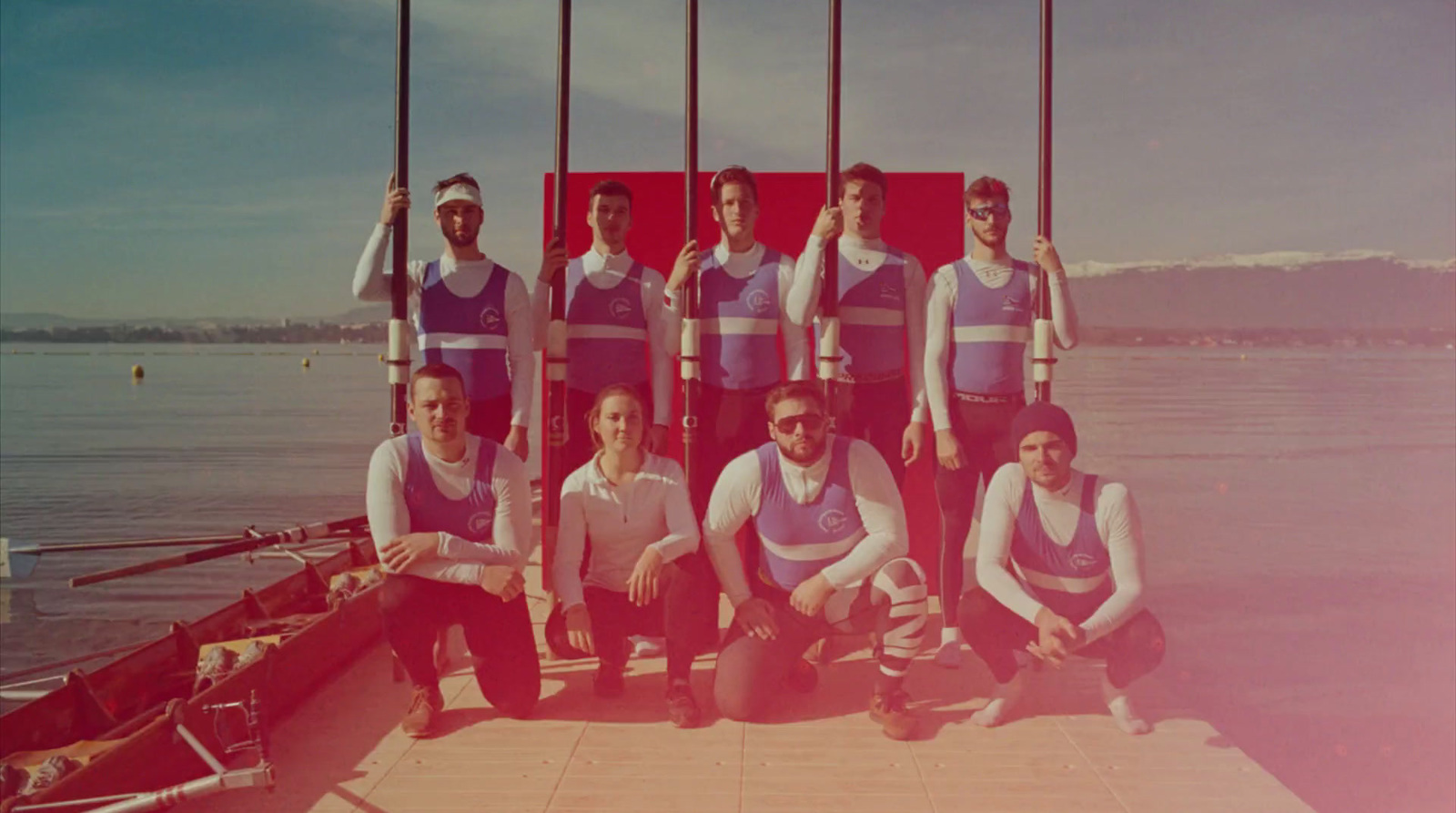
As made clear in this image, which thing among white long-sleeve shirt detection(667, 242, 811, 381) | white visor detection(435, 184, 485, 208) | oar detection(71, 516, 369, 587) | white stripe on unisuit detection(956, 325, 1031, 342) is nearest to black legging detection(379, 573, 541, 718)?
white long-sleeve shirt detection(667, 242, 811, 381)

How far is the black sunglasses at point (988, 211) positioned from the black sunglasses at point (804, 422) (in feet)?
3.65

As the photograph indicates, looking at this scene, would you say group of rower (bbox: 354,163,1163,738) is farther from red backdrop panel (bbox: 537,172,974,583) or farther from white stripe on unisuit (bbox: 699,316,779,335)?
red backdrop panel (bbox: 537,172,974,583)

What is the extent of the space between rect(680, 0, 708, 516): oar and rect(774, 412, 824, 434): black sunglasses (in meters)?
0.58

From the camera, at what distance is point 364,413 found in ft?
142

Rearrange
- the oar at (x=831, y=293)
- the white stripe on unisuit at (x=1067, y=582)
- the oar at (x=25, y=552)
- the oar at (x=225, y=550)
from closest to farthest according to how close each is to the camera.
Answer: the white stripe on unisuit at (x=1067, y=582)
the oar at (x=831, y=293)
the oar at (x=225, y=550)
the oar at (x=25, y=552)

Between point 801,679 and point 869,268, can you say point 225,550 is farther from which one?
point 869,268

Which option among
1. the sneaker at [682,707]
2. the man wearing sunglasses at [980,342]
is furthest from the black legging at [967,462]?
the sneaker at [682,707]

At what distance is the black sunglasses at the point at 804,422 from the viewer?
3.47 m

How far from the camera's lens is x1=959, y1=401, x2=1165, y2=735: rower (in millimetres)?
3432

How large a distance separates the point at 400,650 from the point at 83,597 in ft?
46.7

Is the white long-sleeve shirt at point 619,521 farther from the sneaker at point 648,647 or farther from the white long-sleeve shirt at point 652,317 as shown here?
the sneaker at point 648,647

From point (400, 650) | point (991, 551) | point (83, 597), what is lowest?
point (83, 597)

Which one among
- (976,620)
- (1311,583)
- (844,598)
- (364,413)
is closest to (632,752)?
(844,598)

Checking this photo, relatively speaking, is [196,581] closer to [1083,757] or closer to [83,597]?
[83,597]
